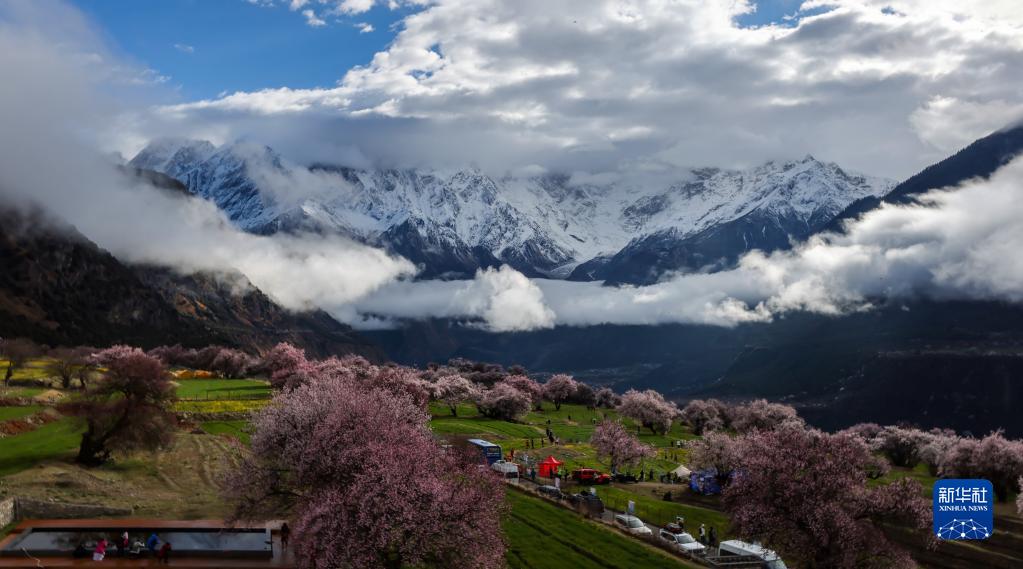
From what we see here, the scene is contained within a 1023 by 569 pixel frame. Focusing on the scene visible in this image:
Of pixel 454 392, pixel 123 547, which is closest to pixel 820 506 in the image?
pixel 123 547

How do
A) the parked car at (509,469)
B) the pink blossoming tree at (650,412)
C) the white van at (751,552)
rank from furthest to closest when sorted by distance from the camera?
the pink blossoming tree at (650,412)
the parked car at (509,469)
the white van at (751,552)

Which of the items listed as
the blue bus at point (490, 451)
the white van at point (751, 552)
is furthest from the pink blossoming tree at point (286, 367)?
the white van at point (751, 552)

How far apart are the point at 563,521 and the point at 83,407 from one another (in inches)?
1611

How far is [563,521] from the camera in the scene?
62000mm

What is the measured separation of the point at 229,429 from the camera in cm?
9075

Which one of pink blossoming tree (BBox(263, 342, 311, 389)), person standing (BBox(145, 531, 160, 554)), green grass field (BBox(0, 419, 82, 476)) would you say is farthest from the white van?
pink blossoming tree (BBox(263, 342, 311, 389))

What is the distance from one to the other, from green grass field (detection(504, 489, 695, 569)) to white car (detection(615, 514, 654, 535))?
54.4 inches

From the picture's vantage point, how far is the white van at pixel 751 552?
5359 centimetres

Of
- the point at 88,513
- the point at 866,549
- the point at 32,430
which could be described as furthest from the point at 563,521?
the point at 32,430

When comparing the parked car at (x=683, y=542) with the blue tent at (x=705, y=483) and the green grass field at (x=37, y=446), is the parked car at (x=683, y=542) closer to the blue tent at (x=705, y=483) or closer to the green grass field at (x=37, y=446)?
the blue tent at (x=705, y=483)

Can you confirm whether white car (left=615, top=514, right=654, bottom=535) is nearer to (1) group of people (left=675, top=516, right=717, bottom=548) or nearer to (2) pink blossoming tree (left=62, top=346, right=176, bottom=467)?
(1) group of people (left=675, top=516, right=717, bottom=548)

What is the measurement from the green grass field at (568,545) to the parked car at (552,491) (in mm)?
6128

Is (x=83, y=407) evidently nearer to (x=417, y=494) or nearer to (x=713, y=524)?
(x=417, y=494)

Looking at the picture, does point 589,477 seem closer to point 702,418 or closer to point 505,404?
point 505,404
